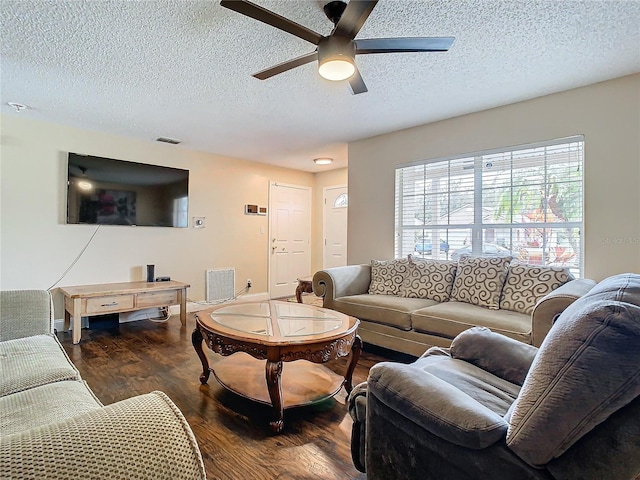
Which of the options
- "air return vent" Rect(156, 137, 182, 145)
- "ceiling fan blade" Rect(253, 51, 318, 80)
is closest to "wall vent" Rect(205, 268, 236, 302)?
"air return vent" Rect(156, 137, 182, 145)

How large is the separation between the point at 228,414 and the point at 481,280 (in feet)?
7.41

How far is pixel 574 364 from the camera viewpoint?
817mm

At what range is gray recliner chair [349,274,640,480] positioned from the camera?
78 cm

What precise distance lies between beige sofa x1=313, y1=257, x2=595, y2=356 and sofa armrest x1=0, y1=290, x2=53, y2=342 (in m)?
2.17

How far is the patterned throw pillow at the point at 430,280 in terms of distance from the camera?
Answer: 321 centimetres

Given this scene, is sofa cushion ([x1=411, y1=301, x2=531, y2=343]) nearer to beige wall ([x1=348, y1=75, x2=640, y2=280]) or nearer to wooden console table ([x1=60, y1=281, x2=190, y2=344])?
beige wall ([x1=348, y1=75, x2=640, y2=280])

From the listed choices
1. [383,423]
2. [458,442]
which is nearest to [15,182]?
[383,423]

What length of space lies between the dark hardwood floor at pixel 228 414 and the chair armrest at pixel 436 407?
0.70 m

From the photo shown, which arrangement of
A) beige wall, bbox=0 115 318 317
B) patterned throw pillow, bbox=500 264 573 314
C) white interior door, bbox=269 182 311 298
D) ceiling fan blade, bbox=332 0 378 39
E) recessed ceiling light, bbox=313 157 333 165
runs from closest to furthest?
1. ceiling fan blade, bbox=332 0 378 39
2. patterned throw pillow, bbox=500 264 573 314
3. beige wall, bbox=0 115 318 317
4. recessed ceiling light, bbox=313 157 333 165
5. white interior door, bbox=269 182 311 298

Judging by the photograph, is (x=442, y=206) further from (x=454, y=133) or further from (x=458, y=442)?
(x=458, y=442)

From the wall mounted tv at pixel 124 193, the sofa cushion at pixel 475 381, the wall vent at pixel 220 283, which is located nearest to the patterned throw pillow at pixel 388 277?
the sofa cushion at pixel 475 381

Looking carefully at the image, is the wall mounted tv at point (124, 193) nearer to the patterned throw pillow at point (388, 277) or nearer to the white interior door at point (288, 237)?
the white interior door at point (288, 237)

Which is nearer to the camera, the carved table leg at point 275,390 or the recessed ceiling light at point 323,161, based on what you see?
the carved table leg at point 275,390

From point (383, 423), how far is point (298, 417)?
1.02 meters
